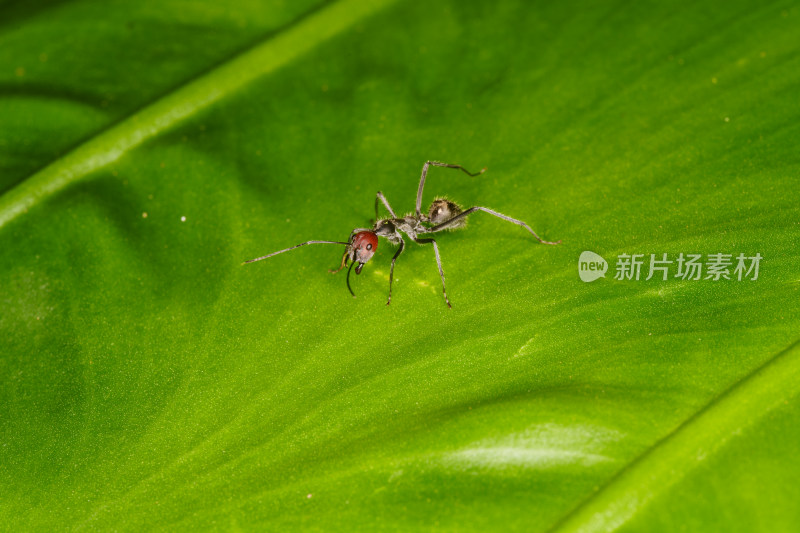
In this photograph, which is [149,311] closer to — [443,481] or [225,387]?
[225,387]

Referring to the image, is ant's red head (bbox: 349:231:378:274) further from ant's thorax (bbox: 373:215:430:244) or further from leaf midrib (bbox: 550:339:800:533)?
leaf midrib (bbox: 550:339:800:533)

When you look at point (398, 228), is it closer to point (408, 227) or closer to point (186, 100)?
point (408, 227)

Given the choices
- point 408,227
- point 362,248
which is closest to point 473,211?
point 408,227

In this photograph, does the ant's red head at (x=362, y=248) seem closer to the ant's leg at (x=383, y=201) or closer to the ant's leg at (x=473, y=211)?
the ant's leg at (x=383, y=201)

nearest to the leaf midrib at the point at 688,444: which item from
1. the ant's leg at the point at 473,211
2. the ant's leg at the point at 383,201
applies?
the ant's leg at the point at 473,211

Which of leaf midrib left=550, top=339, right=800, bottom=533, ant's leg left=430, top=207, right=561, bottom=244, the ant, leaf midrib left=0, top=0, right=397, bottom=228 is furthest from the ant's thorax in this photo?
leaf midrib left=550, top=339, right=800, bottom=533

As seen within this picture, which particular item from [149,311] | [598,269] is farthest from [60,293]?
[598,269]

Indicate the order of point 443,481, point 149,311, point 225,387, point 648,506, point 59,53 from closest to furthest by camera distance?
point 648,506 → point 443,481 → point 225,387 → point 149,311 → point 59,53
